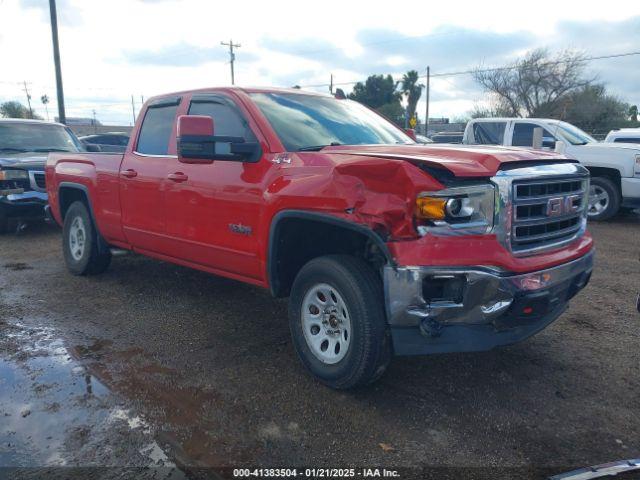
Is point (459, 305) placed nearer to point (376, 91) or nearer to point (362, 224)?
point (362, 224)

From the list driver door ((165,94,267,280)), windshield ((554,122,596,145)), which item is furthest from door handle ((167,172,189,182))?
windshield ((554,122,596,145))

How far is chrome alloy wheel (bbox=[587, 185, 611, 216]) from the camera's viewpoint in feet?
32.1

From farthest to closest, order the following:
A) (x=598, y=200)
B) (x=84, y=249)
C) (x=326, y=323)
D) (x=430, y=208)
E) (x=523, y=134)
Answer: (x=523, y=134), (x=598, y=200), (x=84, y=249), (x=326, y=323), (x=430, y=208)

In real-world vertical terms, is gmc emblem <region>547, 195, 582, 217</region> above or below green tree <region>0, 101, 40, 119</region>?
below

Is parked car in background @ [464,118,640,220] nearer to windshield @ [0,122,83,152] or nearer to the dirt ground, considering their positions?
the dirt ground

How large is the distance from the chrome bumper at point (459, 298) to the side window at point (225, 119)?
1688mm

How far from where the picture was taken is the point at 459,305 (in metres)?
2.92

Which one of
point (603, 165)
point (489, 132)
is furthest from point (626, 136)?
point (603, 165)

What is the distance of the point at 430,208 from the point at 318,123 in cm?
167

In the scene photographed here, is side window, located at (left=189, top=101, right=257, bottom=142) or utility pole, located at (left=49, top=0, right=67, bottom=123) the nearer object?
side window, located at (left=189, top=101, right=257, bottom=142)

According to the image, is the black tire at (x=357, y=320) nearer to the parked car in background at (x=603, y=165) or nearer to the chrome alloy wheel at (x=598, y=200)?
the parked car in background at (x=603, y=165)

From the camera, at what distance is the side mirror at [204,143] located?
12.3 feet

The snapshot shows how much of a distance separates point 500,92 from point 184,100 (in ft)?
132

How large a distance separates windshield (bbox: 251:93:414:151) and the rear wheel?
6.38 meters
